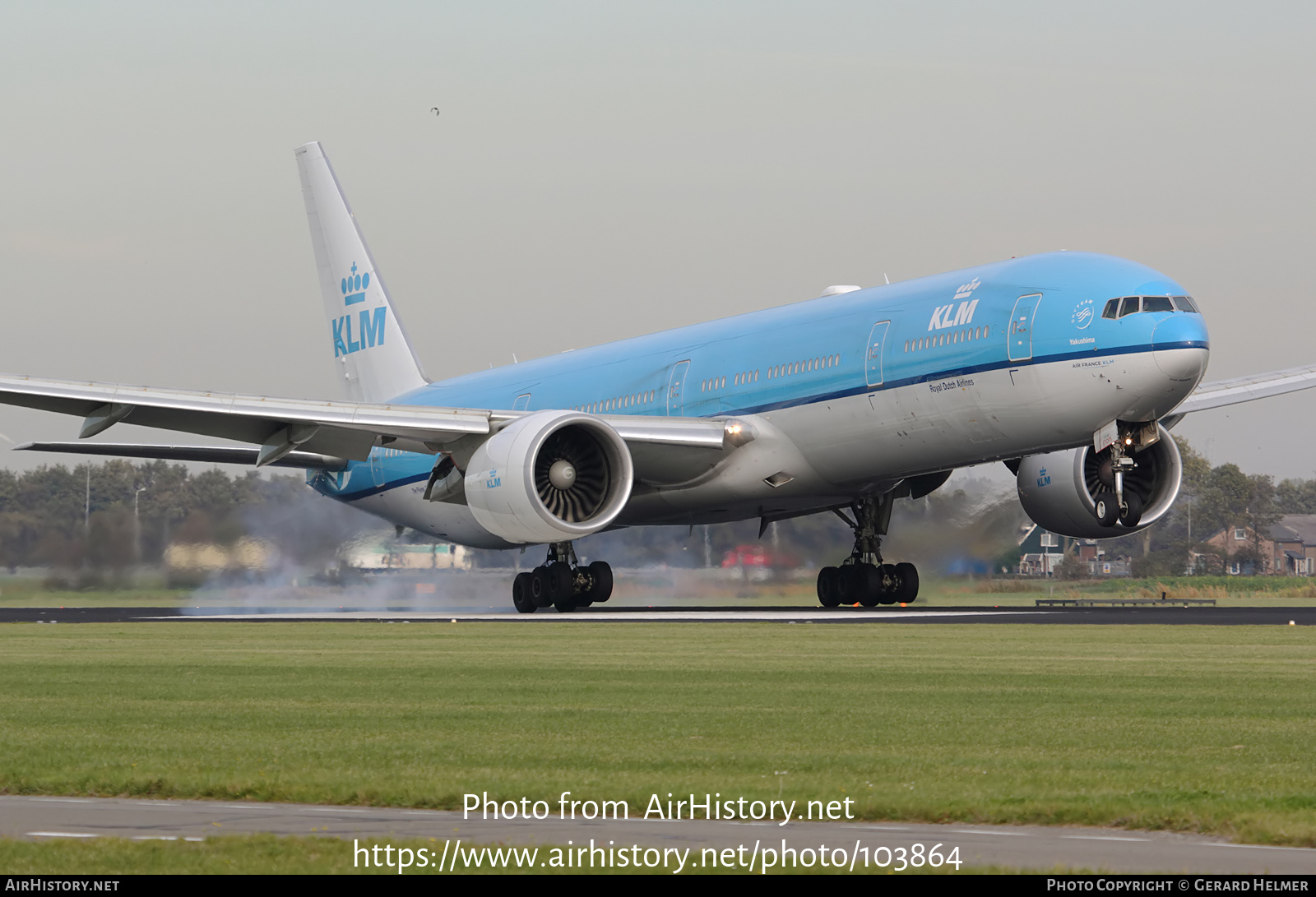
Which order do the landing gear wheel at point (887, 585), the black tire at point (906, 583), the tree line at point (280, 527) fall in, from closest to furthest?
the landing gear wheel at point (887, 585)
the black tire at point (906, 583)
the tree line at point (280, 527)

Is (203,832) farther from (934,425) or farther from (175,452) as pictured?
(175,452)

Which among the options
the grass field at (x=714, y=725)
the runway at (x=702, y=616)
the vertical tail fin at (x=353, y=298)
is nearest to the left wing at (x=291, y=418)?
the runway at (x=702, y=616)

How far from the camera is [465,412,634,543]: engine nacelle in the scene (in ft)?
99.7

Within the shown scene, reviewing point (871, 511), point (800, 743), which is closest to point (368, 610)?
point (871, 511)

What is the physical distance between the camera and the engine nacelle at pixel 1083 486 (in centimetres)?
3391

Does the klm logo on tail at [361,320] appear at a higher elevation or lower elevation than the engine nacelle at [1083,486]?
higher

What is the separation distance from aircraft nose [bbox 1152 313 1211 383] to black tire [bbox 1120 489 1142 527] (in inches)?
137

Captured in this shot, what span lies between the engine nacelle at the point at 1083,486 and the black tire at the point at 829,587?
4302mm

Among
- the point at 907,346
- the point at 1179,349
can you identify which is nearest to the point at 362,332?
the point at 907,346

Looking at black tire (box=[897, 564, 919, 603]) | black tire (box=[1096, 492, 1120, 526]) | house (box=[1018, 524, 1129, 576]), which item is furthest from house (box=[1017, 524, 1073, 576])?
black tire (box=[1096, 492, 1120, 526])

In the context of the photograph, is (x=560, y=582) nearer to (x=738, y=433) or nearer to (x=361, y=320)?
(x=738, y=433)

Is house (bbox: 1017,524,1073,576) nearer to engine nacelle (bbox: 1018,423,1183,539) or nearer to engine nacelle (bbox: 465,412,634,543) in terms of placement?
engine nacelle (bbox: 1018,423,1183,539)

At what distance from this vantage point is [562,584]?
1421 inches

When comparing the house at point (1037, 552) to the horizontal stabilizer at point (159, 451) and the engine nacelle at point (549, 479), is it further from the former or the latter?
the horizontal stabilizer at point (159, 451)
